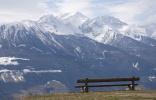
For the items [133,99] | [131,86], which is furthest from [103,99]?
[131,86]

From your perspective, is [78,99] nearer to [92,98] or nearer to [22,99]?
[92,98]

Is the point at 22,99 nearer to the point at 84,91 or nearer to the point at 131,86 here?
the point at 84,91

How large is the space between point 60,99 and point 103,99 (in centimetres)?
480

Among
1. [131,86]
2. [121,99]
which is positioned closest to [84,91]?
[131,86]

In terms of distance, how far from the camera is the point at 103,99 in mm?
35031

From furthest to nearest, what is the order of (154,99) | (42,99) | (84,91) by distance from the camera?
(84,91)
(42,99)
(154,99)

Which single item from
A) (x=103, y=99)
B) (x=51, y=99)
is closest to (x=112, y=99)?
(x=103, y=99)

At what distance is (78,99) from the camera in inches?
1394

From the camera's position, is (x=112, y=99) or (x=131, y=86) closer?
(x=112, y=99)

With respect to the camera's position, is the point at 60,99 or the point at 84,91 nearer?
the point at 60,99

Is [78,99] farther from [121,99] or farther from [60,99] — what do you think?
[121,99]

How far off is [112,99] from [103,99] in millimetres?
973

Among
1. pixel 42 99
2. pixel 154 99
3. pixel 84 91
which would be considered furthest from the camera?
pixel 84 91

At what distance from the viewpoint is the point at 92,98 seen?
118 feet
